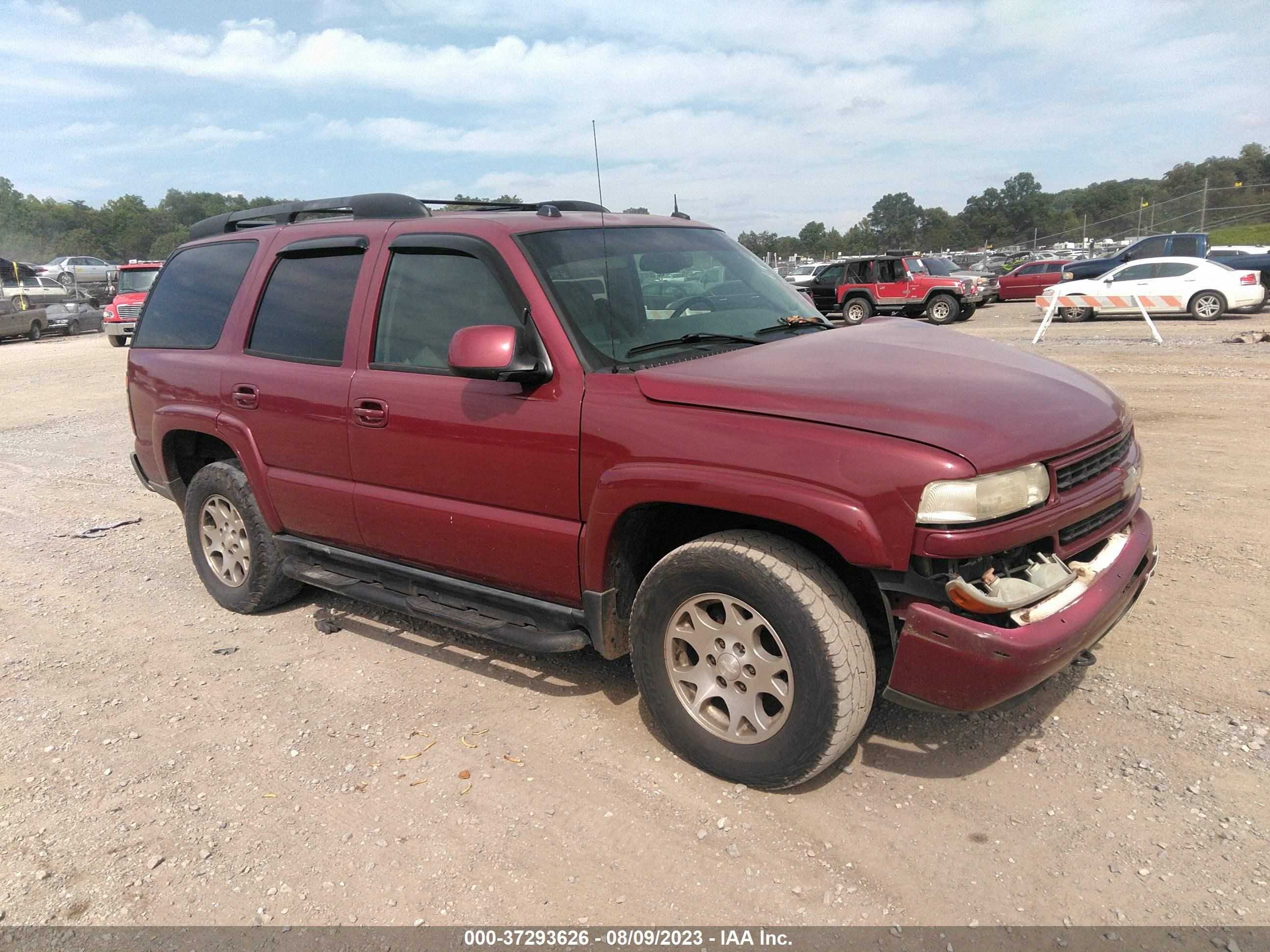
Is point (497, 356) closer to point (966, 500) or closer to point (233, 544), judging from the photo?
point (966, 500)

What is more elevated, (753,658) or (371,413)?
(371,413)

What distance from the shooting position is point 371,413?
379 cm

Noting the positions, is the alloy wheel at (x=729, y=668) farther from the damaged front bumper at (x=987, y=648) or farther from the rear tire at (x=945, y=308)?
the rear tire at (x=945, y=308)

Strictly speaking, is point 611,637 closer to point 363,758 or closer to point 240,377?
point 363,758

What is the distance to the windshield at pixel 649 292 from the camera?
3.39 meters

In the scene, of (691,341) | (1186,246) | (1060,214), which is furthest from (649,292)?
(1060,214)

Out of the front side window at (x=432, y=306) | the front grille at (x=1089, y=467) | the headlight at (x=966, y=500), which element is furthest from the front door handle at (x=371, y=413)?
the front grille at (x=1089, y=467)

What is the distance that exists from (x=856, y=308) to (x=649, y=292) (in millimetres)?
19801

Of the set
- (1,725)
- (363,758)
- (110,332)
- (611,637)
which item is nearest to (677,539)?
(611,637)

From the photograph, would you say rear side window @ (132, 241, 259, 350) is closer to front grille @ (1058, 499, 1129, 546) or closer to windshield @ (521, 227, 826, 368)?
windshield @ (521, 227, 826, 368)

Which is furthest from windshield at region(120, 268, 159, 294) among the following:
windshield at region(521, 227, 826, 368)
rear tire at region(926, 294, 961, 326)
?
windshield at region(521, 227, 826, 368)

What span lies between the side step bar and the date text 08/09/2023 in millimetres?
1068

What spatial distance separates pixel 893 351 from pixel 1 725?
4.06m

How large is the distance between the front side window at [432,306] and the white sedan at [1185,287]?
51.6ft
